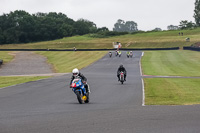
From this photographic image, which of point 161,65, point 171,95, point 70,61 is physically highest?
point 171,95

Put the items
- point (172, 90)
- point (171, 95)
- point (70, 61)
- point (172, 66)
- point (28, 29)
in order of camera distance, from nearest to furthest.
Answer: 1. point (171, 95)
2. point (172, 90)
3. point (172, 66)
4. point (70, 61)
5. point (28, 29)

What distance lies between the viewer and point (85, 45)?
110 metres

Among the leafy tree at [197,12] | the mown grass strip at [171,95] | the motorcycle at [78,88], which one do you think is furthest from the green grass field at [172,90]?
the leafy tree at [197,12]

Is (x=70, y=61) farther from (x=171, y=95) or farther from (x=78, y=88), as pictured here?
(x=78, y=88)

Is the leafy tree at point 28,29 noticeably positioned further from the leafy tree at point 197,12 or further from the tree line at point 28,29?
the leafy tree at point 197,12

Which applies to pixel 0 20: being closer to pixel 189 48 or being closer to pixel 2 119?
pixel 189 48

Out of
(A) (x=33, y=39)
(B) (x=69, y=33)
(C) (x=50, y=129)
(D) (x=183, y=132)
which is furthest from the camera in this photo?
(B) (x=69, y=33)

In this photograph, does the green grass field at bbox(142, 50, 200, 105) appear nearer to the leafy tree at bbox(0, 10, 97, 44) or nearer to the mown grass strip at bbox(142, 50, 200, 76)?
the mown grass strip at bbox(142, 50, 200, 76)

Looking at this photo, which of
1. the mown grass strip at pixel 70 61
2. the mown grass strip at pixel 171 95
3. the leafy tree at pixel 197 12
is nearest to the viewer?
the mown grass strip at pixel 171 95

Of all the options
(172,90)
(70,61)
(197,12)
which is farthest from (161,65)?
(197,12)

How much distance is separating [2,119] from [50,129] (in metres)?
2.43

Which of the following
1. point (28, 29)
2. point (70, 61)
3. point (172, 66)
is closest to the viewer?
point (172, 66)

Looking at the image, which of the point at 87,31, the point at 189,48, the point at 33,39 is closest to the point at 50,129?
the point at 189,48

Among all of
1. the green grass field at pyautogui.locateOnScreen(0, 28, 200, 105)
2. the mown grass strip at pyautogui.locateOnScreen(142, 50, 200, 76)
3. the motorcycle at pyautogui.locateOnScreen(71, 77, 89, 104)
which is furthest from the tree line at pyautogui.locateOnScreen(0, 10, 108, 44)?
the motorcycle at pyautogui.locateOnScreen(71, 77, 89, 104)
